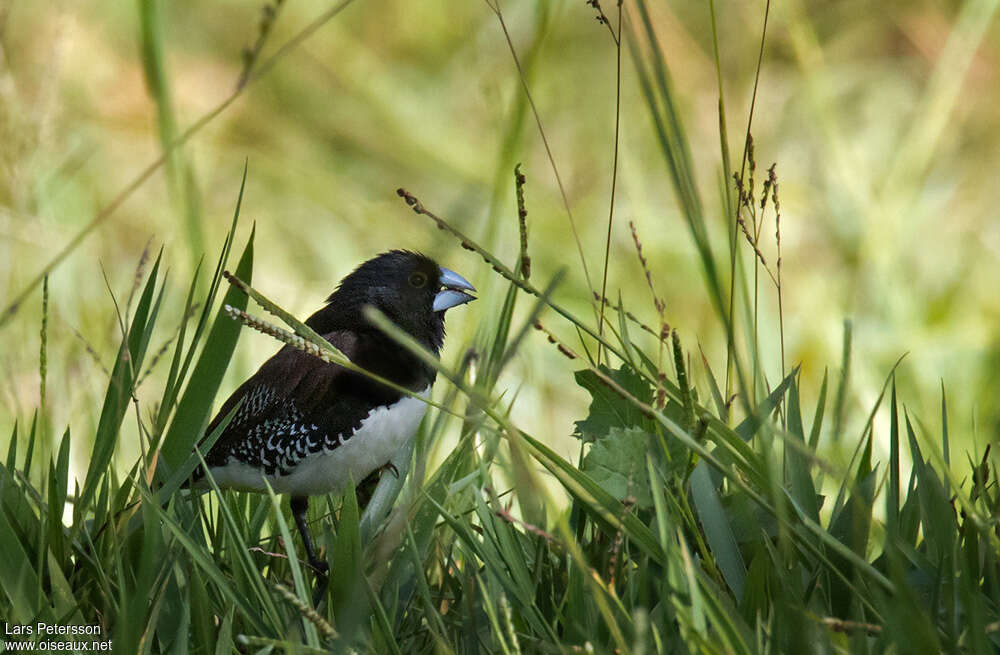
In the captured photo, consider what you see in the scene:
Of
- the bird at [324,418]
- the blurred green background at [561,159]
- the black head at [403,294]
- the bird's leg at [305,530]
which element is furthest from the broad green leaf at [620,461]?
the blurred green background at [561,159]

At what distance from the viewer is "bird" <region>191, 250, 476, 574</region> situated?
231cm

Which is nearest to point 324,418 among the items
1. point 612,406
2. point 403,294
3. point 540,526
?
point 403,294

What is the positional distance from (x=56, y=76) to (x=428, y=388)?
1.32 metres

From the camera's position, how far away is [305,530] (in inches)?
82.3

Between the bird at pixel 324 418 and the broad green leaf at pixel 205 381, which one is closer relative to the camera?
the broad green leaf at pixel 205 381

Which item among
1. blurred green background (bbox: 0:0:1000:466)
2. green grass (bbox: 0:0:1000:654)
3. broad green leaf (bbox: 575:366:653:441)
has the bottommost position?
green grass (bbox: 0:0:1000:654)

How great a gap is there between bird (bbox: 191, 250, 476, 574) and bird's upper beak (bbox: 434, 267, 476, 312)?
0.39 ft

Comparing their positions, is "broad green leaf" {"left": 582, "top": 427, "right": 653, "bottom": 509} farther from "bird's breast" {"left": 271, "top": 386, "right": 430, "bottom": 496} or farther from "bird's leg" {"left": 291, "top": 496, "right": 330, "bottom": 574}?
"bird's breast" {"left": 271, "top": 386, "right": 430, "bottom": 496}

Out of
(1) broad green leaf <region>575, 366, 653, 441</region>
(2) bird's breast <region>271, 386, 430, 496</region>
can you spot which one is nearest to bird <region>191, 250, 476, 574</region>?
(2) bird's breast <region>271, 386, 430, 496</region>

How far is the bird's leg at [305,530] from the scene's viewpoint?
1.93 metres

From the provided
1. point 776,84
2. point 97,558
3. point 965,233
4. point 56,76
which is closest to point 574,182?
point 776,84

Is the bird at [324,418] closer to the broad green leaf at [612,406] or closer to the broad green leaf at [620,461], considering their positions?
the broad green leaf at [612,406]

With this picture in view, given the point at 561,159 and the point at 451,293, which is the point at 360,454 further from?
the point at 561,159

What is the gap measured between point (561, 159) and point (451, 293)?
8.89 ft
